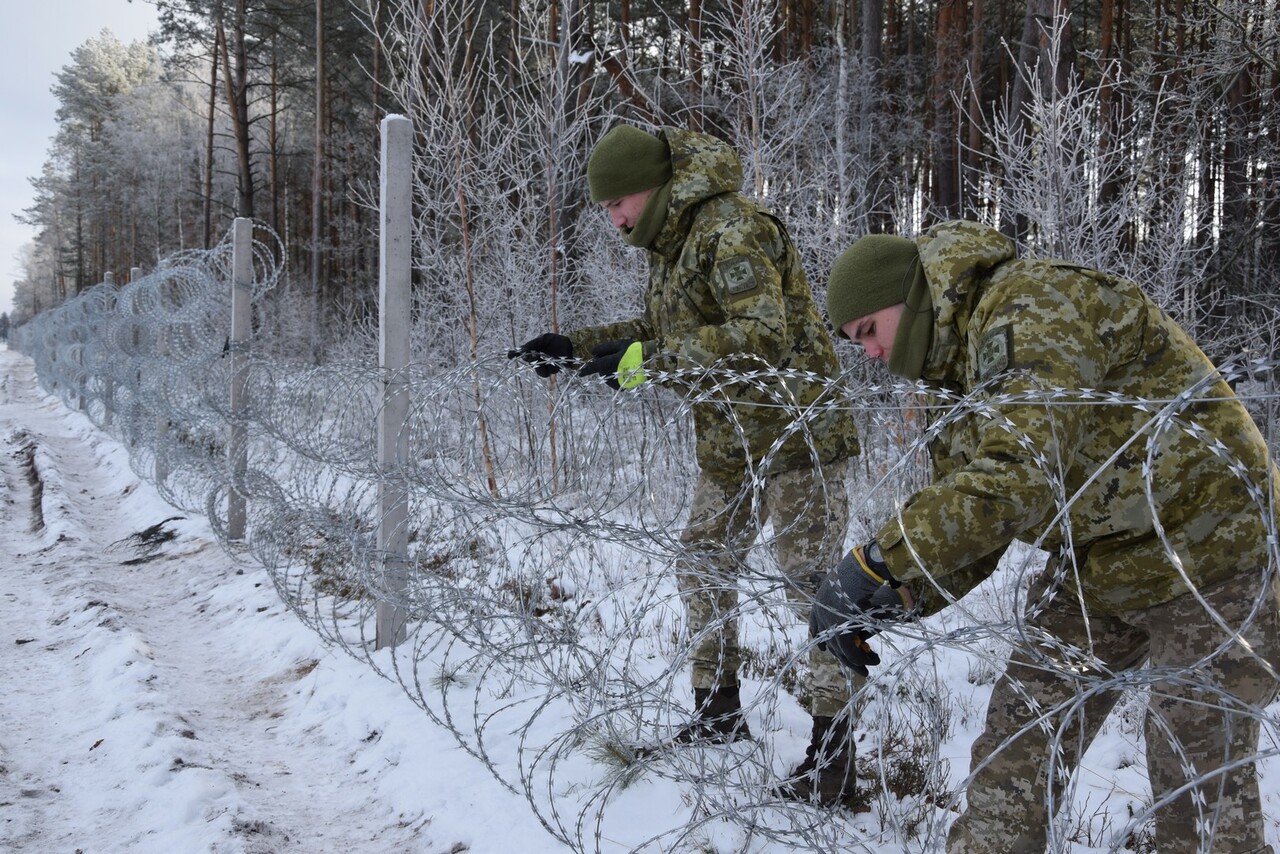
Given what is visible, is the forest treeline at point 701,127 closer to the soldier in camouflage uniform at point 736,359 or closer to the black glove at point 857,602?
the soldier in camouflage uniform at point 736,359

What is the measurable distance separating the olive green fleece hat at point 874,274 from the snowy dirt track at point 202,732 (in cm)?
177

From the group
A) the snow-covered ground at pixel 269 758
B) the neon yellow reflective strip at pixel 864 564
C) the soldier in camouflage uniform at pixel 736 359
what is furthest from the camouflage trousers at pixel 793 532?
the neon yellow reflective strip at pixel 864 564

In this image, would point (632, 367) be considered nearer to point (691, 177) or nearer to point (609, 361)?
point (609, 361)

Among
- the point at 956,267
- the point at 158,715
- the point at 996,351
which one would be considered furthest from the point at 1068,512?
the point at 158,715

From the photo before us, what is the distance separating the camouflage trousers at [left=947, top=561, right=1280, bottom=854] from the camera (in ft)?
5.51

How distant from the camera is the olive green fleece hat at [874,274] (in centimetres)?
179

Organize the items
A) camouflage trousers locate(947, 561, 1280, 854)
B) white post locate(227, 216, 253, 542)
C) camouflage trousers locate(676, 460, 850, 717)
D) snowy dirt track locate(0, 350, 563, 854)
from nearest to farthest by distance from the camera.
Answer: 1. camouflage trousers locate(947, 561, 1280, 854)
2. camouflage trousers locate(676, 460, 850, 717)
3. snowy dirt track locate(0, 350, 563, 854)
4. white post locate(227, 216, 253, 542)

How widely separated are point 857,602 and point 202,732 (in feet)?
9.85

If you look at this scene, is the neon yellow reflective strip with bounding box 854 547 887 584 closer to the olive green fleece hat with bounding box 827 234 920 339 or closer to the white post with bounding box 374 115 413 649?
the olive green fleece hat with bounding box 827 234 920 339

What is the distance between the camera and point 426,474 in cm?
340

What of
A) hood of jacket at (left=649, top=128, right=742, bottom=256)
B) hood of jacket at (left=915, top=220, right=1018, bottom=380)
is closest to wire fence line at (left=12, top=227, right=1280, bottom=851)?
hood of jacket at (left=915, top=220, right=1018, bottom=380)

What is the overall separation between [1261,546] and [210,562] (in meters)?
6.03

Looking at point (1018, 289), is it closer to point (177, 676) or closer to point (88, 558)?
point (177, 676)

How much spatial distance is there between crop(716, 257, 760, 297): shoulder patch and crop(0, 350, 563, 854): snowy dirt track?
1.66 metres
